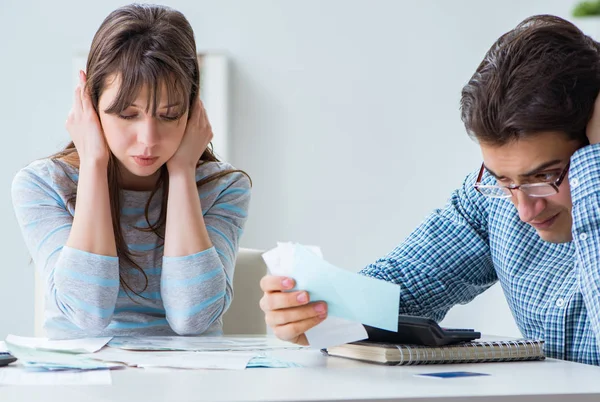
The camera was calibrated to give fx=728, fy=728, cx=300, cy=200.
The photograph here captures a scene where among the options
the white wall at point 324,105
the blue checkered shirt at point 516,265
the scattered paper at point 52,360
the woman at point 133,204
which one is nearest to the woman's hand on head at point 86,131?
the woman at point 133,204

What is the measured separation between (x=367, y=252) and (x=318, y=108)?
2.26ft

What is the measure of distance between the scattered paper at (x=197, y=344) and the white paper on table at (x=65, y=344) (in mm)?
28

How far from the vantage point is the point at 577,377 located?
0.90 metres

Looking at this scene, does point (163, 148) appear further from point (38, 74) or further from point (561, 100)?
point (38, 74)

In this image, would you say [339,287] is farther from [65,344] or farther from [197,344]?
[65,344]

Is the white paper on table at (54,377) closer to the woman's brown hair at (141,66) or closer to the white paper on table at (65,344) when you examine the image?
the white paper on table at (65,344)

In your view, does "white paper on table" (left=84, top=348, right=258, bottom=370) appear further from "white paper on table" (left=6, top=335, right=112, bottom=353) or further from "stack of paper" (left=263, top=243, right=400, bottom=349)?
"stack of paper" (left=263, top=243, right=400, bottom=349)

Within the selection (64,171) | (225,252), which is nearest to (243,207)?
(225,252)

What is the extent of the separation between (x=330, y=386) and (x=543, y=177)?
557 millimetres

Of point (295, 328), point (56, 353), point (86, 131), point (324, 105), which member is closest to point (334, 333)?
point (295, 328)

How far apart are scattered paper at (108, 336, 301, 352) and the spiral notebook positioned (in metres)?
0.14

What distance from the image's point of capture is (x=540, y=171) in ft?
3.75

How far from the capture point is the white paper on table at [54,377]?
82 cm

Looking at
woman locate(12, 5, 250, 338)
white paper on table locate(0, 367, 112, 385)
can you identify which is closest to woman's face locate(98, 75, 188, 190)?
woman locate(12, 5, 250, 338)
